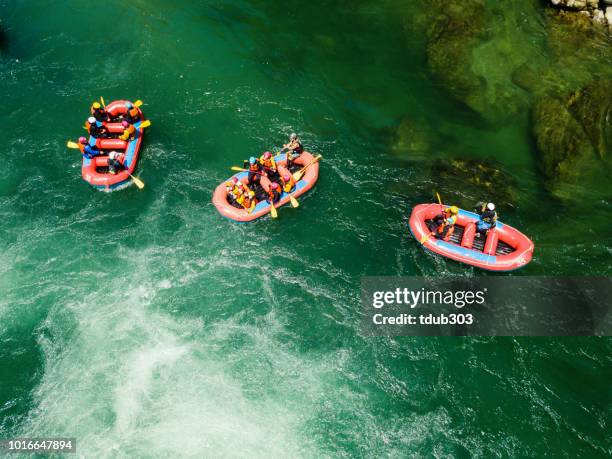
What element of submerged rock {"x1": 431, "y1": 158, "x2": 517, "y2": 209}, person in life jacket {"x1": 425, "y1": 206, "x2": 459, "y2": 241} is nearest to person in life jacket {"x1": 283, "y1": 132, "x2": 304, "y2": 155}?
submerged rock {"x1": 431, "y1": 158, "x2": 517, "y2": 209}

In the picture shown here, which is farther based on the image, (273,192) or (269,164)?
(269,164)

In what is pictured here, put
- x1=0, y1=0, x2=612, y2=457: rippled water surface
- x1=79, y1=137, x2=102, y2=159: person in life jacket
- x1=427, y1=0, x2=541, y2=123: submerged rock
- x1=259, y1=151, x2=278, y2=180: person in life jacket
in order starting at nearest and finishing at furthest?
1. x1=0, y1=0, x2=612, y2=457: rippled water surface
2. x1=259, y1=151, x2=278, y2=180: person in life jacket
3. x1=79, y1=137, x2=102, y2=159: person in life jacket
4. x1=427, y1=0, x2=541, y2=123: submerged rock

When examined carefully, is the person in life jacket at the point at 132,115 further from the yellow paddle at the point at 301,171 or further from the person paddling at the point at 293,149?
the yellow paddle at the point at 301,171

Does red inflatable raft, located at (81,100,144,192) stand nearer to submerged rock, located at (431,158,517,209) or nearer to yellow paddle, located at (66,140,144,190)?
yellow paddle, located at (66,140,144,190)

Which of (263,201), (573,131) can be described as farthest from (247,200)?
(573,131)

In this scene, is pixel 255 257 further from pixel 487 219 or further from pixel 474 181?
pixel 474 181
